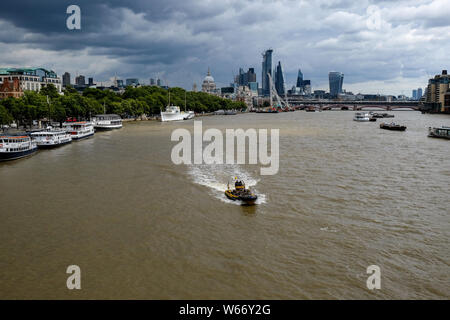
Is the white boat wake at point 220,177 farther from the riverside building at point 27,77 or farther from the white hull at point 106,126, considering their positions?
the riverside building at point 27,77

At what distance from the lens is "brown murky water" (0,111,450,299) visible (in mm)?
15062

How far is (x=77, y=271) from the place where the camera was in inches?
626

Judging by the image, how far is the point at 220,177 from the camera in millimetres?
34969

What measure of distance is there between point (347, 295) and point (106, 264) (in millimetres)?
10658

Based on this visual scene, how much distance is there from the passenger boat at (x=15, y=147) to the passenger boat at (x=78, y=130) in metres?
18.9

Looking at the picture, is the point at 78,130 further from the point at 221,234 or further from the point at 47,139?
the point at 221,234

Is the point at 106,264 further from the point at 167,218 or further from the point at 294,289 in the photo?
the point at 294,289

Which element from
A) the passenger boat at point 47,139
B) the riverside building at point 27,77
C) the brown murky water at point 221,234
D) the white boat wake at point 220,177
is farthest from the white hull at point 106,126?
the riverside building at point 27,77

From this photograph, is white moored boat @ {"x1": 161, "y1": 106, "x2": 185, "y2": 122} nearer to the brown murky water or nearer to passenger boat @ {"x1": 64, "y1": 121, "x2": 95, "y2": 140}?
passenger boat @ {"x1": 64, "y1": 121, "x2": 95, "y2": 140}

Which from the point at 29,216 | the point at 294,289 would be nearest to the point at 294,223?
the point at 294,289

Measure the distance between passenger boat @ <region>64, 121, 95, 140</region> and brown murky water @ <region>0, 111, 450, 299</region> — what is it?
1386 inches

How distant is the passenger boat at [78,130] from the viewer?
7144cm

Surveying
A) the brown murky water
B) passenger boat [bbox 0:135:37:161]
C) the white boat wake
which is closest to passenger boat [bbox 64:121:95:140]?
passenger boat [bbox 0:135:37:161]

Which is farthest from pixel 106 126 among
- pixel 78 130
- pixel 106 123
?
pixel 78 130
